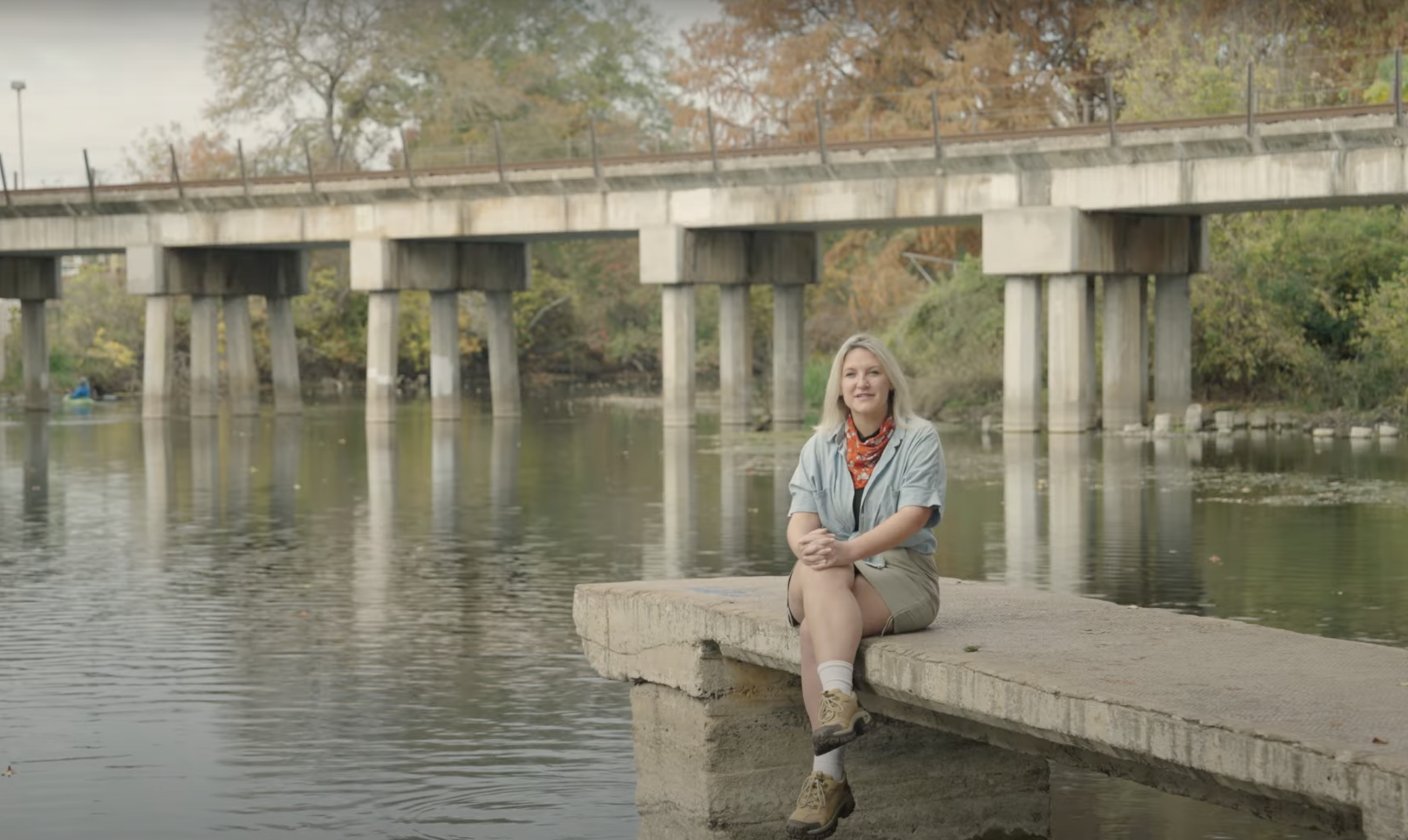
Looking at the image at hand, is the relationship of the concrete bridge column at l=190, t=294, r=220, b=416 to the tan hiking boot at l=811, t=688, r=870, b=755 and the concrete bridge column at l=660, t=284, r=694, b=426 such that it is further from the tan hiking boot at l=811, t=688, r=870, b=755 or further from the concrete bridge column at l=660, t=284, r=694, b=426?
the tan hiking boot at l=811, t=688, r=870, b=755

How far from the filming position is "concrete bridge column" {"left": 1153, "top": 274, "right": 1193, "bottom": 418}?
40219mm

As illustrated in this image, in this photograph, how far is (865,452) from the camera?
9.23 metres

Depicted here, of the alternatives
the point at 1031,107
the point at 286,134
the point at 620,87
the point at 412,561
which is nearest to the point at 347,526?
the point at 412,561

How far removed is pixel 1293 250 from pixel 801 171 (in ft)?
34.6

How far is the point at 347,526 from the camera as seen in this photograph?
2294 cm

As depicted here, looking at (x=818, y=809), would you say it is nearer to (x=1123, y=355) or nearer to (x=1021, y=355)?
(x=1021, y=355)

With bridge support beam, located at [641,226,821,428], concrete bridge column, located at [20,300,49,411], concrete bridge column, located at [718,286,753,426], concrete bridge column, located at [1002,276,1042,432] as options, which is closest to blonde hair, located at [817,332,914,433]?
concrete bridge column, located at [1002,276,1042,432]

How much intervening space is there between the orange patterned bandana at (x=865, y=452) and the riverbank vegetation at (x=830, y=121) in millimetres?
29090

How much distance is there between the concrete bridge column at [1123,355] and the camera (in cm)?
3962

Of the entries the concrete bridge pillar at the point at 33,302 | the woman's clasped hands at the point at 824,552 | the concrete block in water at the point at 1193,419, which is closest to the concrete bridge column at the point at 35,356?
the concrete bridge pillar at the point at 33,302

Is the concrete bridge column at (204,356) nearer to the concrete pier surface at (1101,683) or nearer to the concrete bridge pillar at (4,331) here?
the concrete bridge pillar at (4,331)

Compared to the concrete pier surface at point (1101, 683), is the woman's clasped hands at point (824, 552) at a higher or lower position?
higher

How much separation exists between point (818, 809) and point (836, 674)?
0.51 m

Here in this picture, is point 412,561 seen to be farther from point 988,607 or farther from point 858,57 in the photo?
point 858,57
